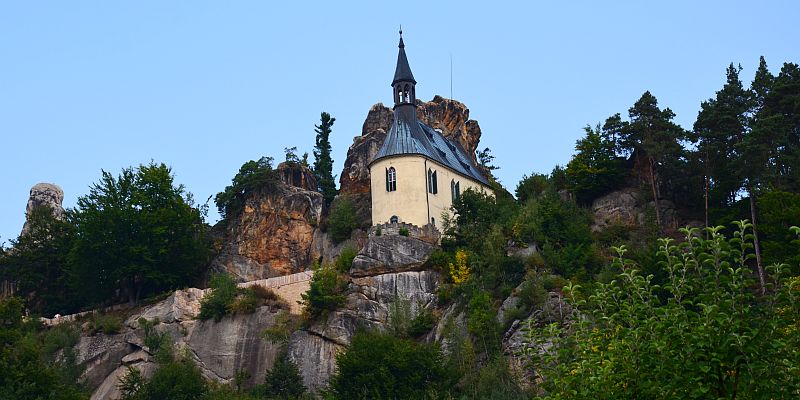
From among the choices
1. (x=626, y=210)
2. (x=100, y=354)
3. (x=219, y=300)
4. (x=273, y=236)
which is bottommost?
(x=100, y=354)

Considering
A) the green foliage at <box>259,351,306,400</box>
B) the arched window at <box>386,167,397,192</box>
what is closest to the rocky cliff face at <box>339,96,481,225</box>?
the arched window at <box>386,167,397,192</box>

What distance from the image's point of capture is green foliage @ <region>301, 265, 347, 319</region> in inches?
2383

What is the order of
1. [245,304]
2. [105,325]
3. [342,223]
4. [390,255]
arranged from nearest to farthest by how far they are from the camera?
[245,304] → [390,255] → [105,325] → [342,223]

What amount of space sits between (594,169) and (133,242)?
85.7 feet

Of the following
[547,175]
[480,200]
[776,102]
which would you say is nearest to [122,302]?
[480,200]

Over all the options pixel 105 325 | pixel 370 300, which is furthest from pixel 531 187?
pixel 105 325

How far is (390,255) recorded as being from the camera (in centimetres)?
6378

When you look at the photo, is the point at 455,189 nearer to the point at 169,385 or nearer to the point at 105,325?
the point at 105,325

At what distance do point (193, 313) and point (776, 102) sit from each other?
105ft

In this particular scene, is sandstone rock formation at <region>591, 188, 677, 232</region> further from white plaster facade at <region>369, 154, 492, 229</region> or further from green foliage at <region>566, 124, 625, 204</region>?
white plaster facade at <region>369, 154, 492, 229</region>

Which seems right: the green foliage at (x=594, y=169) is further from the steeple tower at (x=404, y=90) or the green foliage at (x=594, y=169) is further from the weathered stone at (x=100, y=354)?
the weathered stone at (x=100, y=354)

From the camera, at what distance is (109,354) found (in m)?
63.4

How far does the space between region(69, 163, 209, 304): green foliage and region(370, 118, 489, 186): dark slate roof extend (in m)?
12.1

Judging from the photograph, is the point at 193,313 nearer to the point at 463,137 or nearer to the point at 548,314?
the point at 548,314
